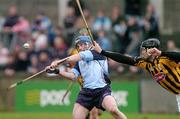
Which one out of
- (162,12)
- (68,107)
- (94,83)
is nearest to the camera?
(94,83)

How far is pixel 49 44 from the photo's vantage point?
26.6 m

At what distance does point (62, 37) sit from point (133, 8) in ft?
9.75

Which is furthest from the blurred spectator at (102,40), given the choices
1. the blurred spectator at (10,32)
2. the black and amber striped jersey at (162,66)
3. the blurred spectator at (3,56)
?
the black and amber striped jersey at (162,66)

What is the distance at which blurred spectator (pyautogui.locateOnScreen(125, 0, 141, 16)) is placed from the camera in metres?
27.7

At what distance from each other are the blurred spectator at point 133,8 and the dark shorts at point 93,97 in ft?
36.6

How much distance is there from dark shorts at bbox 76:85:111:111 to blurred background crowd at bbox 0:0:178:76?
878 centimetres

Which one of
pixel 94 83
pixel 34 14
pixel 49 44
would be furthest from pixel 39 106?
pixel 94 83

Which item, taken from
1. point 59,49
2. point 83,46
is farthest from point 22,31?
point 83,46

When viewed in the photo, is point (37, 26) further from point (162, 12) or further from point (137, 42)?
point (162, 12)

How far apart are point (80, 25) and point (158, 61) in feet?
36.5

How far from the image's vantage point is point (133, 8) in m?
27.8

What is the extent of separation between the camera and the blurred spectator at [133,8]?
2770 cm

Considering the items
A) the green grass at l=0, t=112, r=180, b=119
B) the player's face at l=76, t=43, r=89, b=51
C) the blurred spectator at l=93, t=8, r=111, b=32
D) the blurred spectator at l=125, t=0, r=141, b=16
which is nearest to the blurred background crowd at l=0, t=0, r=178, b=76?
the blurred spectator at l=93, t=8, r=111, b=32

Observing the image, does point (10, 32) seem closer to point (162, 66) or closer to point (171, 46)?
point (171, 46)
